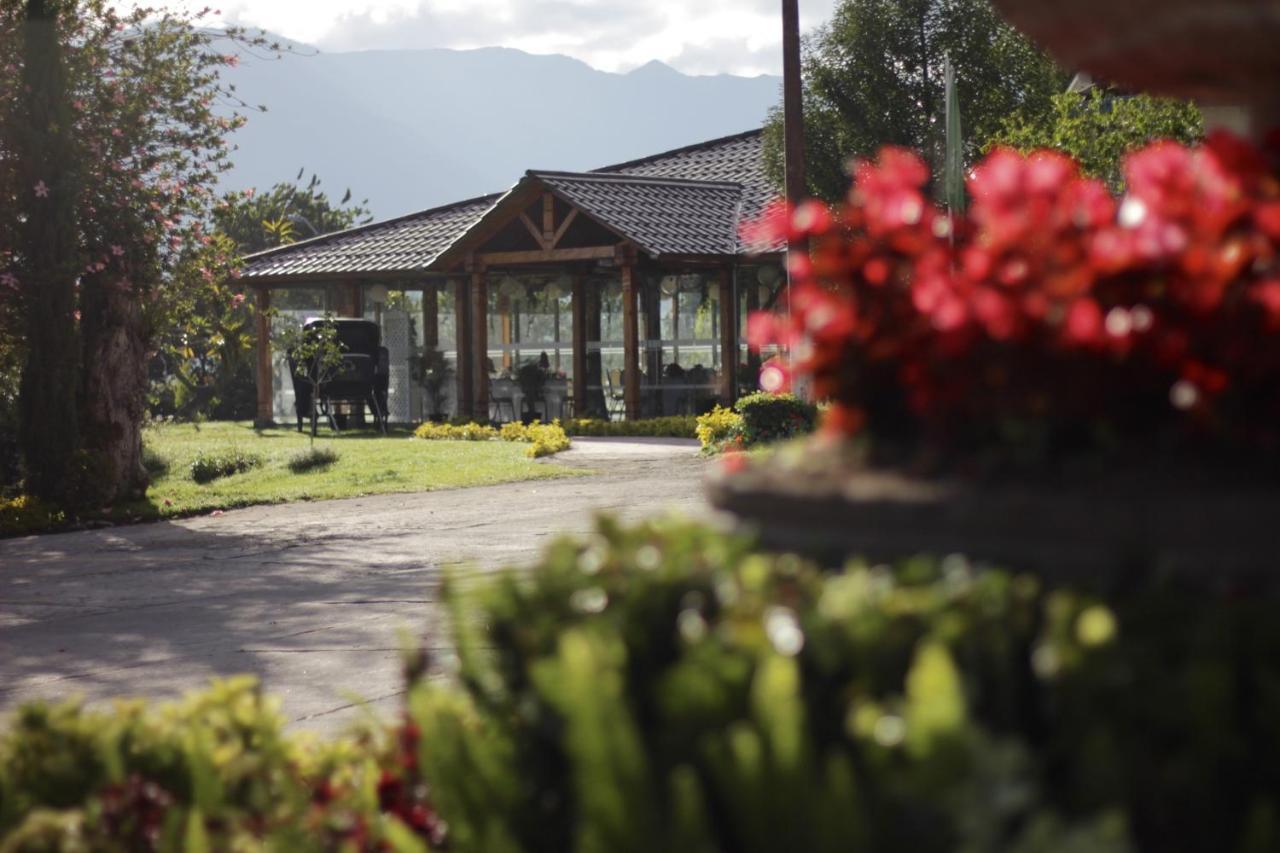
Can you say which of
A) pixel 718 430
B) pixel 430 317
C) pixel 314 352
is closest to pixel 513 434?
pixel 314 352

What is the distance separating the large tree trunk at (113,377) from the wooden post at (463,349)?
44.7ft

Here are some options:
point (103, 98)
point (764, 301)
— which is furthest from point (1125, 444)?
point (764, 301)

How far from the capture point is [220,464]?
19.5 metres

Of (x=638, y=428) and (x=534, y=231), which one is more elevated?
(x=534, y=231)

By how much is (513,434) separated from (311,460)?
17.7 feet

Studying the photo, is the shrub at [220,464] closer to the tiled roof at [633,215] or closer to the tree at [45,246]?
the tree at [45,246]

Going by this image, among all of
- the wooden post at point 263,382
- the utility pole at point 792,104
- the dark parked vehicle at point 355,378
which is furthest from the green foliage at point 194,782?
the wooden post at point 263,382

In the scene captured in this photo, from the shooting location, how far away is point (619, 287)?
30.2 m

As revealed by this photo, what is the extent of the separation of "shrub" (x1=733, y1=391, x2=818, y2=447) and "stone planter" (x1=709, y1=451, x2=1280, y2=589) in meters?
15.6

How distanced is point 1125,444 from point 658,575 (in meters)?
0.73

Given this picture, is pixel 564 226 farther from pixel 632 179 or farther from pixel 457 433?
pixel 457 433

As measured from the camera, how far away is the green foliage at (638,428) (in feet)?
82.6

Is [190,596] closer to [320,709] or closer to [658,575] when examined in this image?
[320,709]

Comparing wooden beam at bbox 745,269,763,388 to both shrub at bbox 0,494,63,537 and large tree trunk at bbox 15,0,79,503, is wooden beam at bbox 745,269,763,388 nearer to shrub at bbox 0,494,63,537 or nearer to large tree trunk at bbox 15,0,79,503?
large tree trunk at bbox 15,0,79,503
